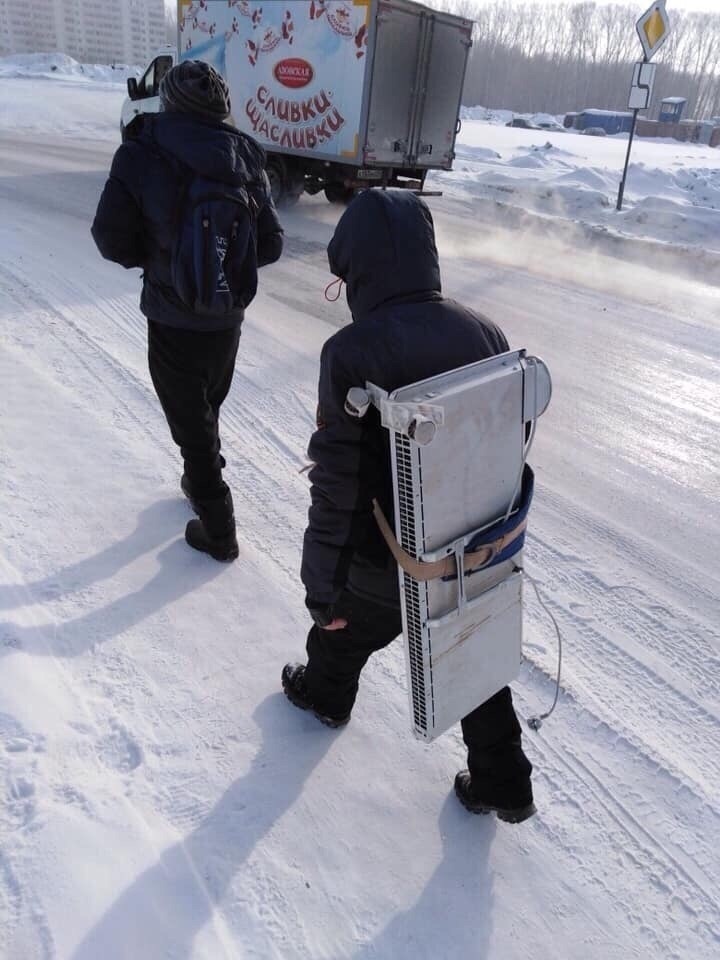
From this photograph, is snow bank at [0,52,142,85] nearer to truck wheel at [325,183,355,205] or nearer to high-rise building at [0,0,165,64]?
truck wheel at [325,183,355,205]

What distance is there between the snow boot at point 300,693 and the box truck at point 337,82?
8.97 metres

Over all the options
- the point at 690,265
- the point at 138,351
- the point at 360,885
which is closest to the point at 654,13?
the point at 690,265

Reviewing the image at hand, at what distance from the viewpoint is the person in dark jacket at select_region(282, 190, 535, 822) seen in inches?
66.7

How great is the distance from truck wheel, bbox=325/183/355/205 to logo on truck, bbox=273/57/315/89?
145 cm

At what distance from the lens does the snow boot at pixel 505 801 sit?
2084mm

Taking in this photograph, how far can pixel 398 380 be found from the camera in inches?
66.2

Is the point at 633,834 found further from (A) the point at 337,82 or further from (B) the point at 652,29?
(B) the point at 652,29

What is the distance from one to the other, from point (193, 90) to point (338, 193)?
9277 millimetres

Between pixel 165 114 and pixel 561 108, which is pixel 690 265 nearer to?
pixel 165 114

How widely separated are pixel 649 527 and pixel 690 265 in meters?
7.46

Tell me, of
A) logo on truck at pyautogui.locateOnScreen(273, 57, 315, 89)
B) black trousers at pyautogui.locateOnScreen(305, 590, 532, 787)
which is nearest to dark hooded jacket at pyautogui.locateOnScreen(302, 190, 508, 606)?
black trousers at pyautogui.locateOnScreen(305, 590, 532, 787)

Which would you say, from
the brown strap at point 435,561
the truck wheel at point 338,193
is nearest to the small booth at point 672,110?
the truck wheel at point 338,193

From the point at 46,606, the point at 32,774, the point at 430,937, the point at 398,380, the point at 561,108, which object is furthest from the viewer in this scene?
the point at 561,108

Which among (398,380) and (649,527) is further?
(649,527)
